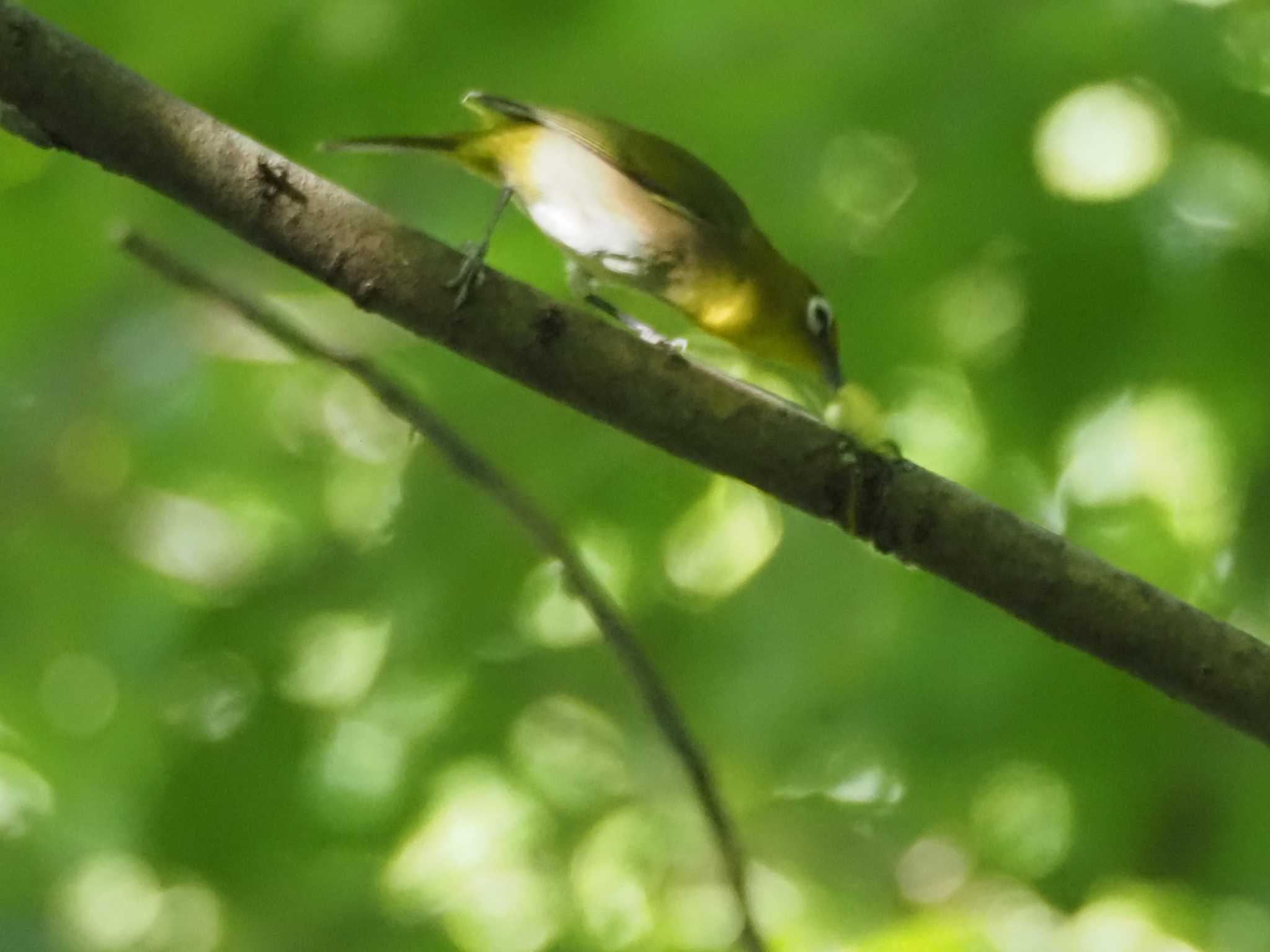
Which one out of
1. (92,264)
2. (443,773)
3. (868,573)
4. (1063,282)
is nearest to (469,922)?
(443,773)

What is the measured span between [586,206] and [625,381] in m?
1.56

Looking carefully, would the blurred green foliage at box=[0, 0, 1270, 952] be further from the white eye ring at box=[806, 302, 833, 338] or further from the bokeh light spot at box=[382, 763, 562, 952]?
the white eye ring at box=[806, 302, 833, 338]

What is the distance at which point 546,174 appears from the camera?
10.9 feet

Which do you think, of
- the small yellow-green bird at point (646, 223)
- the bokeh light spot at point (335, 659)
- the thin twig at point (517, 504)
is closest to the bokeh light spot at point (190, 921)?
the bokeh light spot at point (335, 659)

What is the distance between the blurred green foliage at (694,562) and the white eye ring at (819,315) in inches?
6.4

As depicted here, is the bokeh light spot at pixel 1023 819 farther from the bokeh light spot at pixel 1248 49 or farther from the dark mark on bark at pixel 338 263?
the dark mark on bark at pixel 338 263

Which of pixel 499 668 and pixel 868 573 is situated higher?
pixel 868 573

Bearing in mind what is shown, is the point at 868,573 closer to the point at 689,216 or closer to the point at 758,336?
the point at 758,336

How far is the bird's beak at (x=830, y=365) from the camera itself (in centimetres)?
319

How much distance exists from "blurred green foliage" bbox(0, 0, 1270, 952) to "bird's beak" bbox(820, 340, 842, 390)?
0.27 metres

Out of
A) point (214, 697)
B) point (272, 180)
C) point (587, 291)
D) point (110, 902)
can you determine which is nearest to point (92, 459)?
point (214, 697)

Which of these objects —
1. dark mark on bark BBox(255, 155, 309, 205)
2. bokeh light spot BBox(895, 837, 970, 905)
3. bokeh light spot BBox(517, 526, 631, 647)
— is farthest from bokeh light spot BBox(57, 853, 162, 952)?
dark mark on bark BBox(255, 155, 309, 205)

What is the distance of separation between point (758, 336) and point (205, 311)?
1.51m

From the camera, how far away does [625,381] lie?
6.55ft
